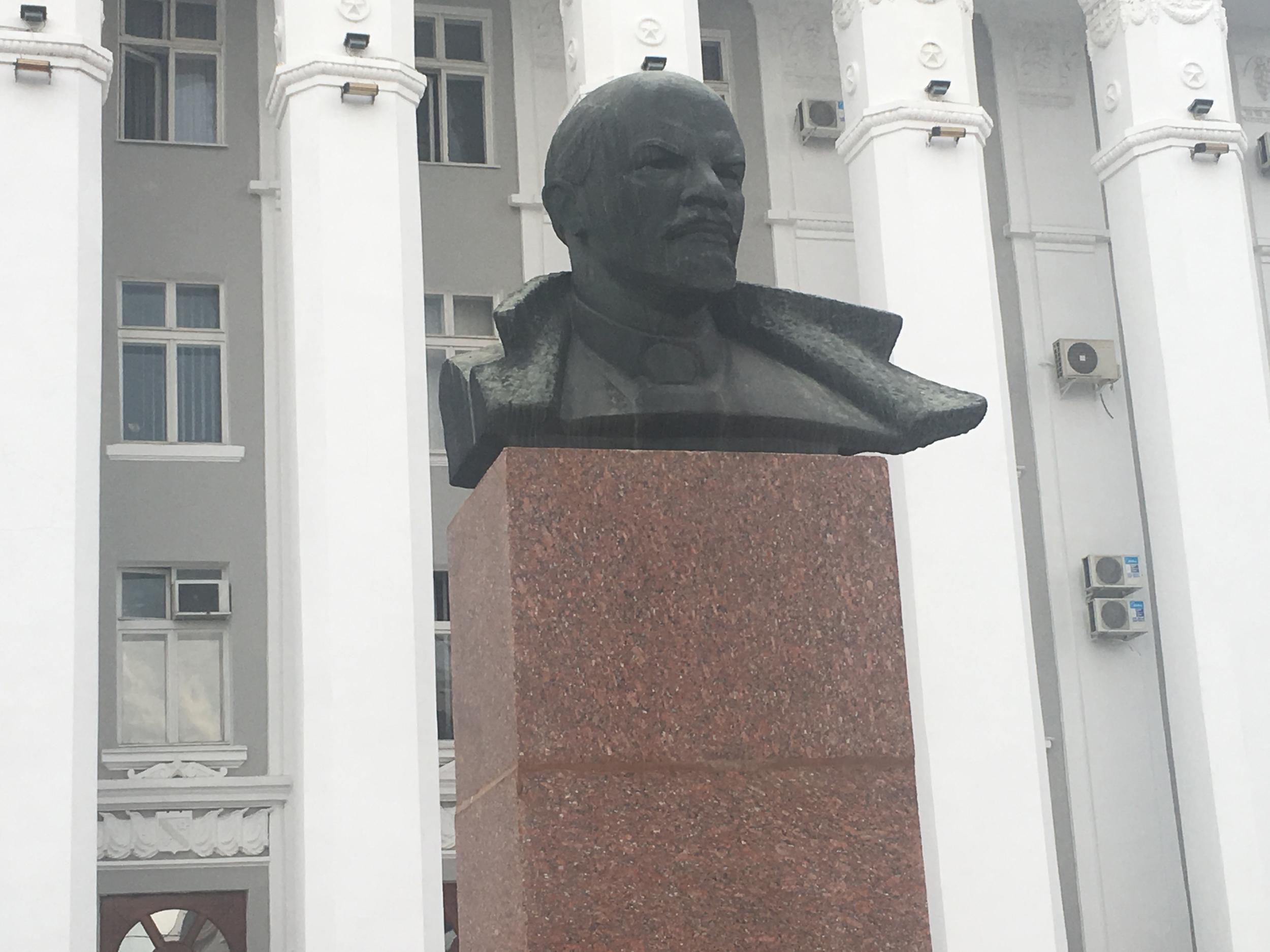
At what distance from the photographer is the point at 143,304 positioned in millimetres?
17938

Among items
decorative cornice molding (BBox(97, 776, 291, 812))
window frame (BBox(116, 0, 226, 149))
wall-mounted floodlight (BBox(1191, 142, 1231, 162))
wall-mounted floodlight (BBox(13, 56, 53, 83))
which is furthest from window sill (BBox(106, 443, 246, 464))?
wall-mounted floodlight (BBox(1191, 142, 1231, 162))

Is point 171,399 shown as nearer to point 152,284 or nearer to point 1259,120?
point 152,284

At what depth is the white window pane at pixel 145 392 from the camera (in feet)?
57.5

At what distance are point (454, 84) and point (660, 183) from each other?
49.9 ft

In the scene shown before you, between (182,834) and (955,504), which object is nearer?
(955,504)

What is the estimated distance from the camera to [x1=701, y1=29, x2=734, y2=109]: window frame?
20094 mm

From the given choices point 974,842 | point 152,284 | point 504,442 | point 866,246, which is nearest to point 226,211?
point 152,284

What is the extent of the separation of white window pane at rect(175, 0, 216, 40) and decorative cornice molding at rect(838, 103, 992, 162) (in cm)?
668

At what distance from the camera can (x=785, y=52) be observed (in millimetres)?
20188

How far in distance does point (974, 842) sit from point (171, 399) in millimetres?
8233

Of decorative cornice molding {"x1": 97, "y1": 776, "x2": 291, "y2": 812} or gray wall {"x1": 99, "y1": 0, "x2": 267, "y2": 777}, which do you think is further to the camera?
gray wall {"x1": 99, "y1": 0, "x2": 267, "y2": 777}

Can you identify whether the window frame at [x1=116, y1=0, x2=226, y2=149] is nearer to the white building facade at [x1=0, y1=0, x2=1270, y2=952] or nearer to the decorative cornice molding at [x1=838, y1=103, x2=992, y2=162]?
the white building facade at [x1=0, y1=0, x2=1270, y2=952]

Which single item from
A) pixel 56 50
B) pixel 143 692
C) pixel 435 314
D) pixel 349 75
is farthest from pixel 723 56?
pixel 143 692

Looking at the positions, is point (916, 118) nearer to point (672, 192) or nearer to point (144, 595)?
point (144, 595)
